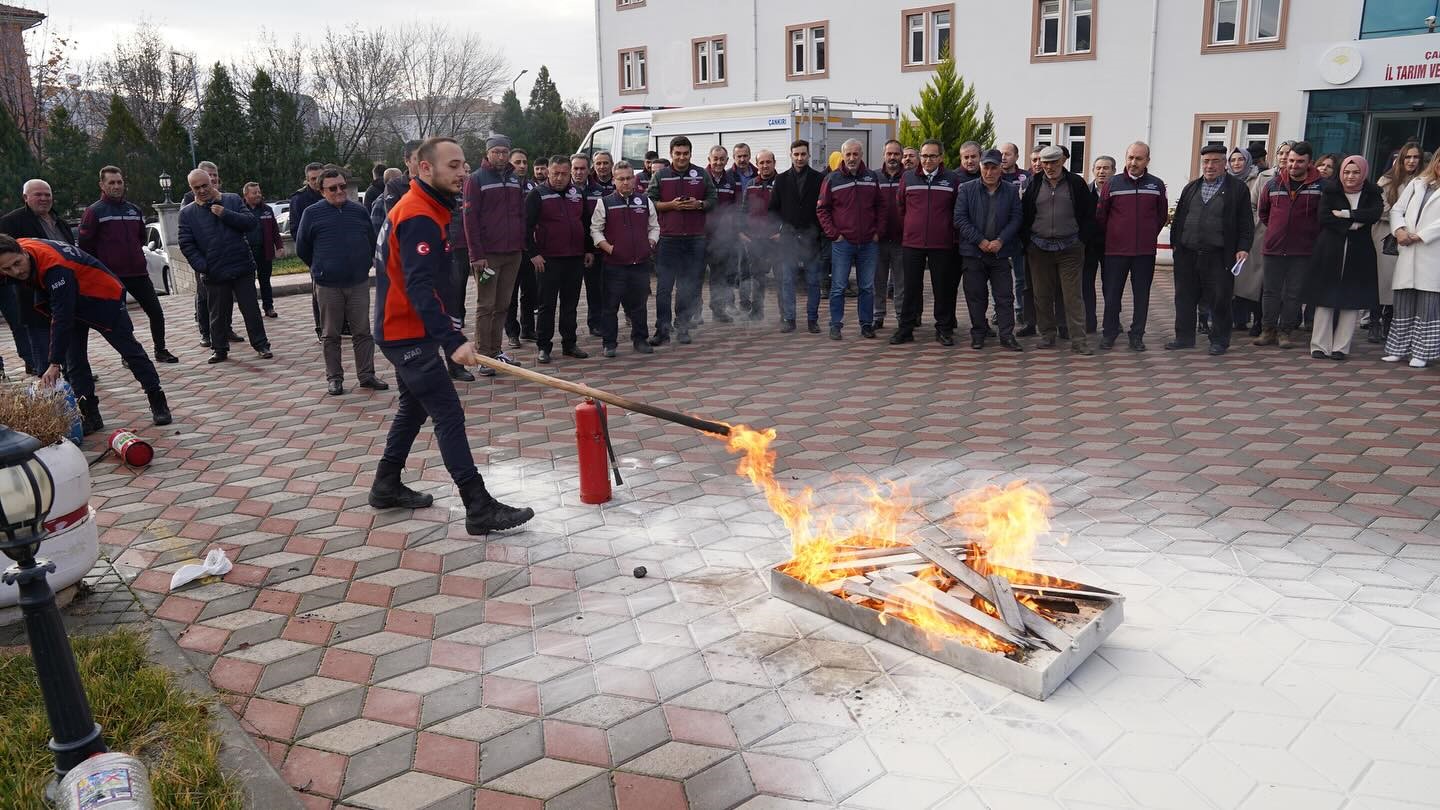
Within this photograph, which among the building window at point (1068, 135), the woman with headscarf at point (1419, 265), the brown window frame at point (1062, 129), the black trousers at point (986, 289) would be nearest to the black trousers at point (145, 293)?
the black trousers at point (986, 289)

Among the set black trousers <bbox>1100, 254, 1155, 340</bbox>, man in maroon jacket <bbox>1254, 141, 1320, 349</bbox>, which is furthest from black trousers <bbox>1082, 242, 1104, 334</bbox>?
man in maroon jacket <bbox>1254, 141, 1320, 349</bbox>

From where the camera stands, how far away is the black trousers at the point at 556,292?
33.1ft

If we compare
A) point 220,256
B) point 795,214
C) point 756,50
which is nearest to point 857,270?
point 795,214

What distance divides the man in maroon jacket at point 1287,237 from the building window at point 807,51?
20827mm

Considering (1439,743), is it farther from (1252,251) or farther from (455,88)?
(455,88)

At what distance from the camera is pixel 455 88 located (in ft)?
157

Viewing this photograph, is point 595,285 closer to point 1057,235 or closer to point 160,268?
point 1057,235

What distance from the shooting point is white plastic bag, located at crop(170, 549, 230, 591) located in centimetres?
492

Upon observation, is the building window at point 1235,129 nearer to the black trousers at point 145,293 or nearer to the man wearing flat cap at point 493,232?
the man wearing flat cap at point 493,232

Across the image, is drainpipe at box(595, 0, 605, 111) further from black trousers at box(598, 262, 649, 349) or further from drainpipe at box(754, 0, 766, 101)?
black trousers at box(598, 262, 649, 349)

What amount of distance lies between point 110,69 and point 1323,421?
37740mm

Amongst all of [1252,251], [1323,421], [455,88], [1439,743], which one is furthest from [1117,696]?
[455,88]

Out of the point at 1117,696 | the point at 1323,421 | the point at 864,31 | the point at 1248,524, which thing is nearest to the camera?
the point at 1117,696

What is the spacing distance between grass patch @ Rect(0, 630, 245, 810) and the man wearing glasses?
16.8 feet
